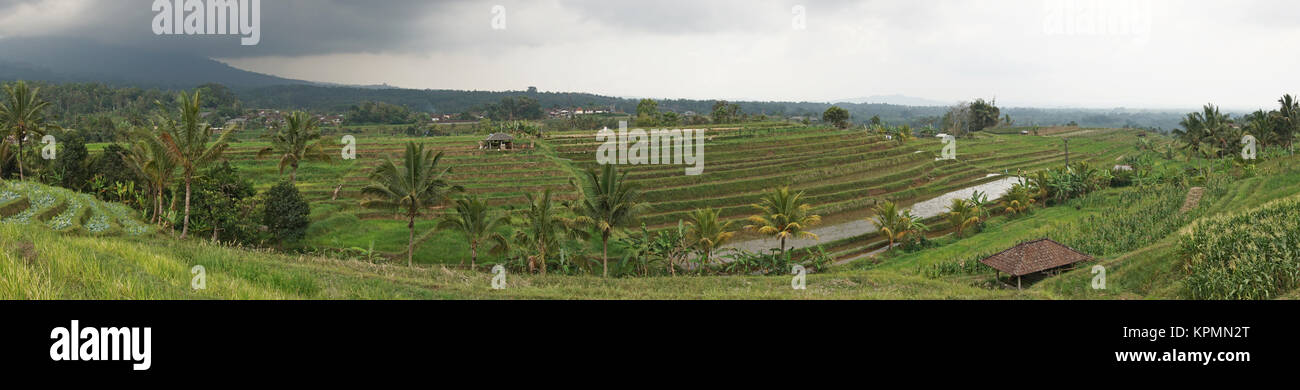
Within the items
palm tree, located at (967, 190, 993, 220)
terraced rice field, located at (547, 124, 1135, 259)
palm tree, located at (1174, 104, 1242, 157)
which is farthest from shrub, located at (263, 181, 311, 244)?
palm tree, located at (1174, 104, 1242, 157)

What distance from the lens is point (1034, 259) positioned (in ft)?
53.2

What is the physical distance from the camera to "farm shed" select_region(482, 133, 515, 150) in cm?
3975

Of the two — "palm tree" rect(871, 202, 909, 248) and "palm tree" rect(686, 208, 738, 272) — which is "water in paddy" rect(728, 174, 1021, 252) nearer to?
"palm tree" rect(686, 208, 738, 272)

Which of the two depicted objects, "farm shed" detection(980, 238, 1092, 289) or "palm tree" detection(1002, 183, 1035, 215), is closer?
"farm shed" detection(980, 238, 1092, 289)

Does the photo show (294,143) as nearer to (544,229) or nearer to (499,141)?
(499,141)

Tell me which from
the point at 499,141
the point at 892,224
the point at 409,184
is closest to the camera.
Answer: the point at 409,184

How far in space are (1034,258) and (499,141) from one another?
107 ft

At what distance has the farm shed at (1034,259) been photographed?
1588 cm

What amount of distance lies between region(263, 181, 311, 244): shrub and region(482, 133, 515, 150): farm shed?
1806 centimetres

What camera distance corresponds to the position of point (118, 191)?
→ 2289 centimetres

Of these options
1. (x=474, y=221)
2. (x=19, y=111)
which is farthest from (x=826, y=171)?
(x=19, y=111)
